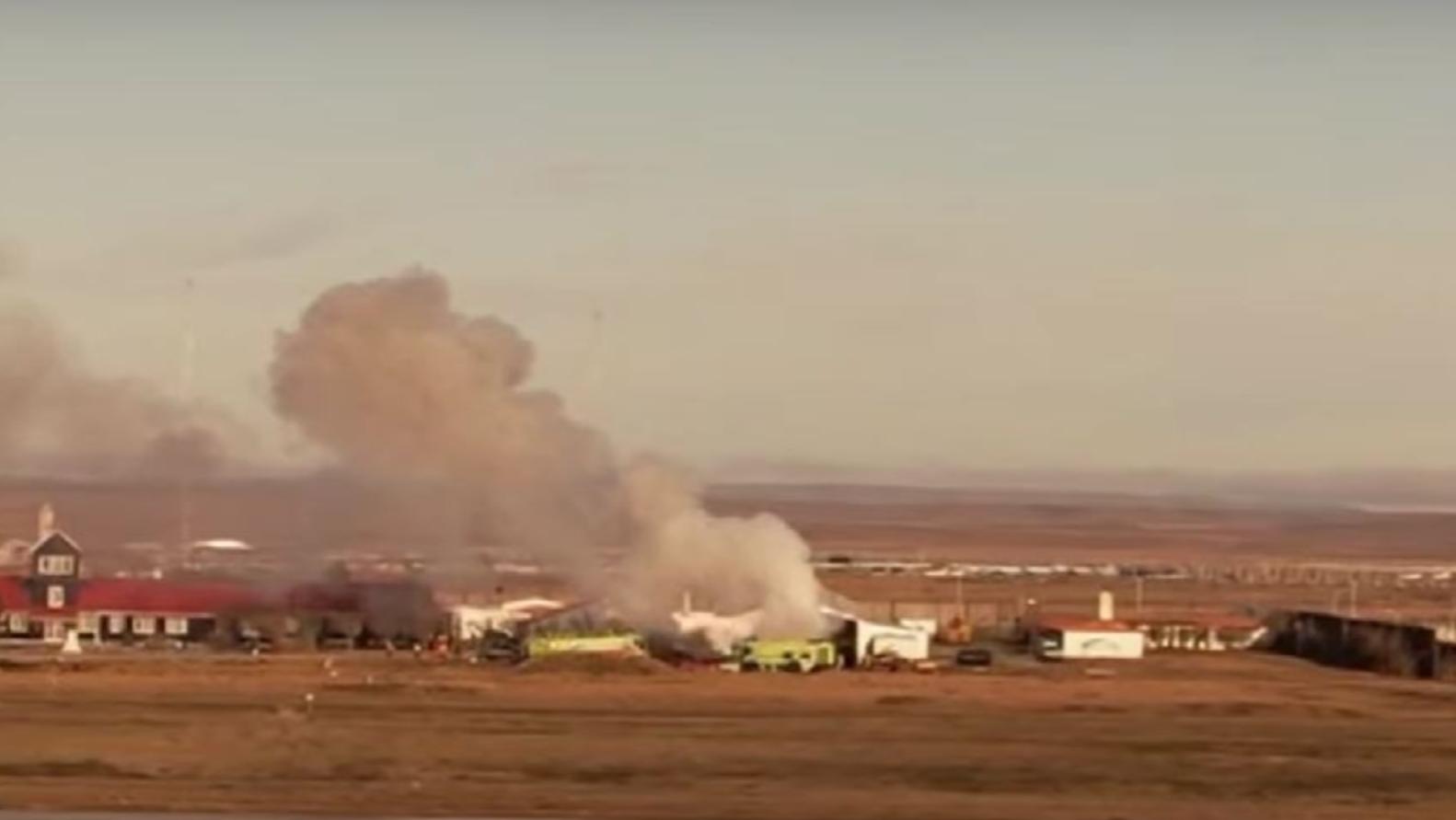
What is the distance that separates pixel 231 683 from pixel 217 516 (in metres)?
25.3

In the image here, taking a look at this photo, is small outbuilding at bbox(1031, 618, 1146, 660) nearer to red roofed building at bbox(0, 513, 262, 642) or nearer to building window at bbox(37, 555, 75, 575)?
red roofed building at bbox(0, 513, 262, 642)

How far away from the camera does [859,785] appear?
19016 millimetres

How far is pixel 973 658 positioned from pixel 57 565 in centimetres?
1798

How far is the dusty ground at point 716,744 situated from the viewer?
57.3ft

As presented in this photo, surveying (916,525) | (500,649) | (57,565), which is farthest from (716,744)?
(916,525)

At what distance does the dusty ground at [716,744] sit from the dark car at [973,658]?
3017 millimetres

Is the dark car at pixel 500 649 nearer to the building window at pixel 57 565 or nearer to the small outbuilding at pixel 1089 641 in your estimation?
the small outbuilding at pixel 1089 641

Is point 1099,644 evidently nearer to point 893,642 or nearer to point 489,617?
point 893,642

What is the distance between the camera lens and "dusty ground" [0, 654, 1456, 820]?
17.5 m

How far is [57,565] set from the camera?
47375mm

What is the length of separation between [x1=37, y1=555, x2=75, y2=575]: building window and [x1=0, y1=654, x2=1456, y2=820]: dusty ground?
12436mm

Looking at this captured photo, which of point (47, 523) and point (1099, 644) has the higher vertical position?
point (47, 523)

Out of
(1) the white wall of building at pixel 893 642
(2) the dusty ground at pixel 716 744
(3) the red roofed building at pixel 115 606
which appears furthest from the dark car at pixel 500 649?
(1) the white wall of building at pixel 893 642

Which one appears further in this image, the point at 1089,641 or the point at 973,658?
the point at 1089,641
